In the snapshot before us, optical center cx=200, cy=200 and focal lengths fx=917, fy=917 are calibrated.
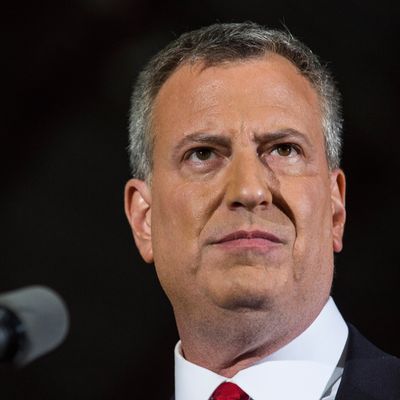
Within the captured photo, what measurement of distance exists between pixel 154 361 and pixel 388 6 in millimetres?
1275

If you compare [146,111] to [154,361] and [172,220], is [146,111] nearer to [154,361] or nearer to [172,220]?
[172,220]

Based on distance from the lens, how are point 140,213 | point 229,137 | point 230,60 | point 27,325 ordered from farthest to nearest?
point 140,213 → point 230,60 → point 229,137 → point 27,325

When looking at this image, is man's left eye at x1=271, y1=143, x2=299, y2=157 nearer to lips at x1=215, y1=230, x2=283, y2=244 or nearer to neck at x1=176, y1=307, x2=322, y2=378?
lips at x1=215, y1=230, x2=283, y2=244

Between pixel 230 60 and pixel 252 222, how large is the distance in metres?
0.40

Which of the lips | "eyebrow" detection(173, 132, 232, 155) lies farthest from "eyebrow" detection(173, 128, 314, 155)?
the lips

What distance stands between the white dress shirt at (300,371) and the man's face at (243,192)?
2.5 inches

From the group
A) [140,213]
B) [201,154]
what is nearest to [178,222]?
[201,154]

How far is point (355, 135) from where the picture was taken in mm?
2736

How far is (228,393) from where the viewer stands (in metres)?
1.81

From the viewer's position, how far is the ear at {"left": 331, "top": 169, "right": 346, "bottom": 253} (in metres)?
2.00

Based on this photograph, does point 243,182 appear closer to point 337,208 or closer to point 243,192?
point 243,192

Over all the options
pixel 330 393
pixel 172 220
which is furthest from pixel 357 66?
pixel 330 393

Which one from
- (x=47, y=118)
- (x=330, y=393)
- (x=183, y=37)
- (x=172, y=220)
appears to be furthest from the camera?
(x=47, y=118)

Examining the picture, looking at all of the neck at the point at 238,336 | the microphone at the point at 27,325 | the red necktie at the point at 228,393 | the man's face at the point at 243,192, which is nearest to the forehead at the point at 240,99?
the man's face at the point at 243,192
